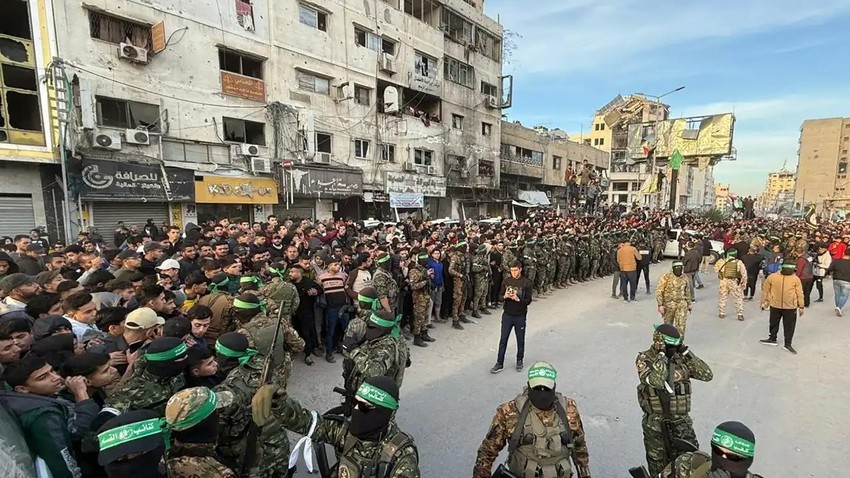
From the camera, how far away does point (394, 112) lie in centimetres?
2233

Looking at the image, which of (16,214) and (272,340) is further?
(16,214)

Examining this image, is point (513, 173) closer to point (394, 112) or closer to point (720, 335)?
point (394, 112)

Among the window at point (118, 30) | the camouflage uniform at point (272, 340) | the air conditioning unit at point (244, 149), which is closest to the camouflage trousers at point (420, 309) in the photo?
the camouflage uniform at point (272, 340)

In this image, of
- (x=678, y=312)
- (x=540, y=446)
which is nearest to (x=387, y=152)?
(x=678, y=312)

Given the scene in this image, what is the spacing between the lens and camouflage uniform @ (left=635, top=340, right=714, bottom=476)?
3.36m

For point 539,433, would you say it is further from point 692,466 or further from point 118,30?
point 118,30

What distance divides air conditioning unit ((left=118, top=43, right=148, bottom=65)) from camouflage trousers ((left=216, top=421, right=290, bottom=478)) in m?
15.3

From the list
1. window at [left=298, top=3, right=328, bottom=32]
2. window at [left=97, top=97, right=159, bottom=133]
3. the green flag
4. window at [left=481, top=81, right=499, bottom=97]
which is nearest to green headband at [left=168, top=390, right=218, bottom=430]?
window at [left=97, top=97, right=159, bottom=133]

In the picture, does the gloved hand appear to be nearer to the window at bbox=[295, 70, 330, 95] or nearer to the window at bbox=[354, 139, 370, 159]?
the window at bbox=[295, 70, 330, 95]

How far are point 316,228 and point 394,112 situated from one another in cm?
1258

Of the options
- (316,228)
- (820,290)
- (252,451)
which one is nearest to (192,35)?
(316,228)

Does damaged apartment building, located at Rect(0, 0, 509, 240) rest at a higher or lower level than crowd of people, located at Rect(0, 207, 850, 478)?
higher

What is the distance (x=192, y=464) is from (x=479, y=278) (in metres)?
7.51

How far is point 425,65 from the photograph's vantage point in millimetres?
24812
